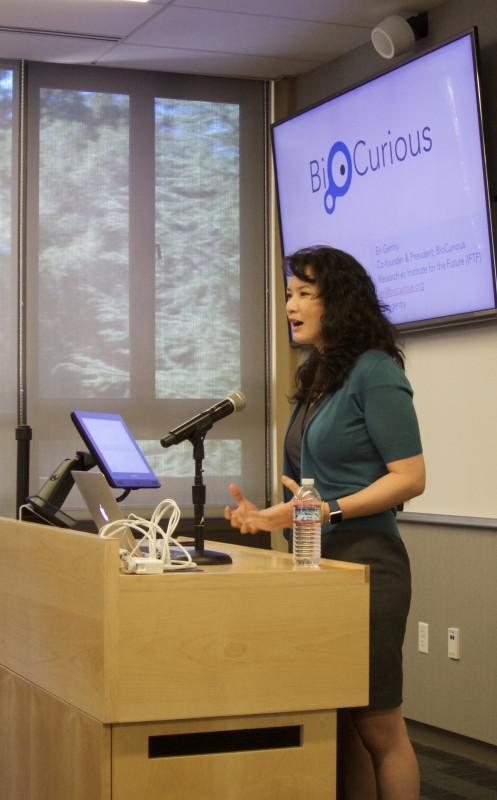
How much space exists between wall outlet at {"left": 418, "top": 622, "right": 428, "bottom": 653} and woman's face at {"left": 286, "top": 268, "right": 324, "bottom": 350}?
186cm

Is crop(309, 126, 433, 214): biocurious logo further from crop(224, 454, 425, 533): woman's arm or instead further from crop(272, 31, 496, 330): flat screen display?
crop(224, 454, 425, 533): woman's arm

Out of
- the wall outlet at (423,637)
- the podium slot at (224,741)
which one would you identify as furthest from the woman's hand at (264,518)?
the wall outlet at (423,637)

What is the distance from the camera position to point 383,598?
203 cm

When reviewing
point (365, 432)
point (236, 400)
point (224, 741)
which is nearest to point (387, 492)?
point (365, 432)

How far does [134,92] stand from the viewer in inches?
181

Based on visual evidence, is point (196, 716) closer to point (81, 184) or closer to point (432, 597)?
point (432, 597)

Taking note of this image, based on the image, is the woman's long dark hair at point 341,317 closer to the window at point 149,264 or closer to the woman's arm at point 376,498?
the woman's arm at point 376,498

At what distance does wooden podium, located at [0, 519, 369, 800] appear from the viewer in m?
1.70

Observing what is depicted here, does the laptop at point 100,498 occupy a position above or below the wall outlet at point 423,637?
above

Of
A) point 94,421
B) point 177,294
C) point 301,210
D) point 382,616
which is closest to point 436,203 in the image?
point 301,210

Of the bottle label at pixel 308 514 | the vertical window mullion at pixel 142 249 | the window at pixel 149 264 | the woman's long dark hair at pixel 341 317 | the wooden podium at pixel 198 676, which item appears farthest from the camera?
the vertical window mullion at pixel 142 249

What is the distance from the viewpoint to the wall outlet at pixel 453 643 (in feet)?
11.7

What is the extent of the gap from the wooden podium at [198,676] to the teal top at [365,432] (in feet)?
0.68

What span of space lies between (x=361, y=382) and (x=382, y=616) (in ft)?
1.61
